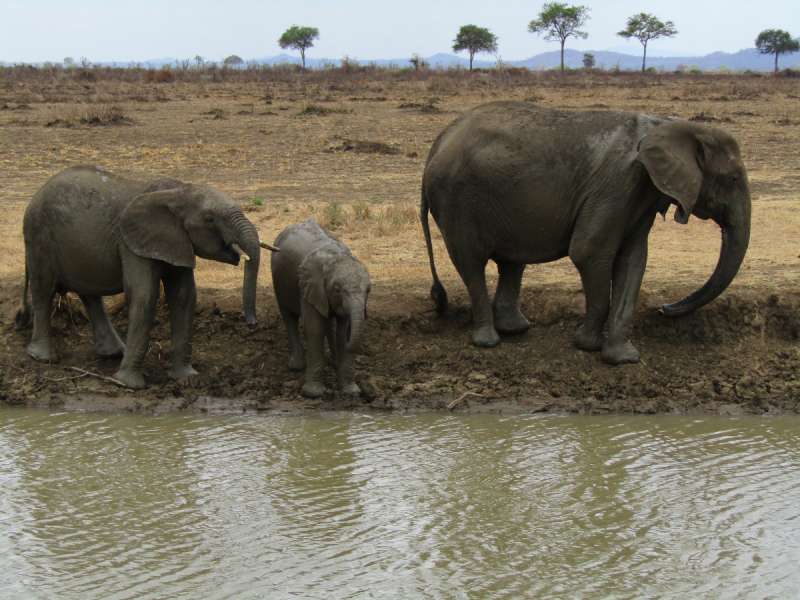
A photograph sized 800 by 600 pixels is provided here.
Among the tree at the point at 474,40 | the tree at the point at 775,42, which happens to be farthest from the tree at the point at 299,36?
the tree at the point at 775,42

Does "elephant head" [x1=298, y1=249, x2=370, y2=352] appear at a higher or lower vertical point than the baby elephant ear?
lower

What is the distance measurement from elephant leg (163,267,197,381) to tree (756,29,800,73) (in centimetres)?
7442

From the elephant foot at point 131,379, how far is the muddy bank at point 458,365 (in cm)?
6

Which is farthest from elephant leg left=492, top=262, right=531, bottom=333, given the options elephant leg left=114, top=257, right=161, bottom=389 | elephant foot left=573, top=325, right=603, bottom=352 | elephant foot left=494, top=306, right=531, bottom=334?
elephant leg left=114, top=257, right=161, bottom=389

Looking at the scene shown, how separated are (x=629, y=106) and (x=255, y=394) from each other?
21.9 meters

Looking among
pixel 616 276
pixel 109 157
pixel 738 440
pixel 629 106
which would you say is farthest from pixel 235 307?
pixel 629 106

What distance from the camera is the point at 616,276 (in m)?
6.53

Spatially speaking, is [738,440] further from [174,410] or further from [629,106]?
[629,106]

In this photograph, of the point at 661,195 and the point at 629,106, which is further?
the point at 629,106

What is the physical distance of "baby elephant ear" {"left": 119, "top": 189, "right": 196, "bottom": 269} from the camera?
5.98 m

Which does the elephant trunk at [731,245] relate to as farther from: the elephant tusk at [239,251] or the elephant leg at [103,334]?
the elephant leg at [103,334]

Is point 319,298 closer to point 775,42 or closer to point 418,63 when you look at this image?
point 418,63

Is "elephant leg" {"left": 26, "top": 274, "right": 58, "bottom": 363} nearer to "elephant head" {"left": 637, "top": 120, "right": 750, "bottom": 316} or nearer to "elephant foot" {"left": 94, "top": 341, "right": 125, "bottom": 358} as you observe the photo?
"elephant foot" {"left": 94, "top": 341, "right": 125, "bottom": 358}

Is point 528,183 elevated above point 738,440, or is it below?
above
